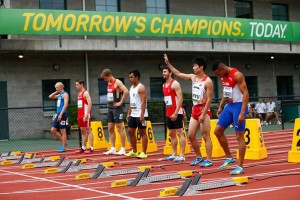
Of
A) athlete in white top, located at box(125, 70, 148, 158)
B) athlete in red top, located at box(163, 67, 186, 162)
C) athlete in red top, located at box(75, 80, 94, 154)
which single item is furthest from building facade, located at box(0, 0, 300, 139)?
athlete in red top, located at box(163, 67, 186, 162)

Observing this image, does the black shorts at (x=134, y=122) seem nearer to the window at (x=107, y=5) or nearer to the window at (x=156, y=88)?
the window at (x=107, y=5)

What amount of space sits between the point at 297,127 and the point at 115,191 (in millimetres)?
4828

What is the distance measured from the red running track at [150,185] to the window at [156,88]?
1475 cm

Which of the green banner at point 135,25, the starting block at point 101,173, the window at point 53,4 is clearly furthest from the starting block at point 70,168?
the window at point 53,4

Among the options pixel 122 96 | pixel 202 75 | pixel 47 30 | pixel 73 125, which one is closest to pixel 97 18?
pixel 47 30

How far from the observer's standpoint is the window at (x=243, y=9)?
3069cm

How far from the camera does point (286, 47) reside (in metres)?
29.8

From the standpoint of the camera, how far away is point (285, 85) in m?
32.8

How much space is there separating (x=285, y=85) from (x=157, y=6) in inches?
430

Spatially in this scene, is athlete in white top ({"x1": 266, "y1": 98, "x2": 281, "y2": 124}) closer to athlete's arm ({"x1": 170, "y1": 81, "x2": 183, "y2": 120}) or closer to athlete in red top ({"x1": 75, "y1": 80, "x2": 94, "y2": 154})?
athlete in red top ({"x1": 75, "y1": 80, "x2": 94, "y2": 154})

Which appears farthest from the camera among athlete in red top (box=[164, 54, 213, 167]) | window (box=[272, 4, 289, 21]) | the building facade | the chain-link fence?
window (box=[272, 4, 289, 21])

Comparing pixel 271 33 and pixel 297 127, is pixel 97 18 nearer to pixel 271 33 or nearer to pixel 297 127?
pixel 271 33

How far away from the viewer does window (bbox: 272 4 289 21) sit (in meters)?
32.6

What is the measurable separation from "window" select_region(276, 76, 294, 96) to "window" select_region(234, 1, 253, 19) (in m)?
4.69
